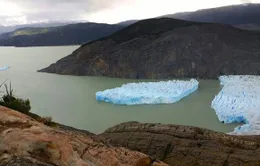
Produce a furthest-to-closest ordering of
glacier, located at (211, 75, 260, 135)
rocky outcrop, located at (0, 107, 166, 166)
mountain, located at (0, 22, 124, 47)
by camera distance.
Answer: mountain, located at (0, 22, 124, 47) → glacier, located at (211, 75, 260, 135) → rocky outcrop, located at (0, 107, 166, 166)

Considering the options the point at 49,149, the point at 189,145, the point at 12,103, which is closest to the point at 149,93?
the point at 12,103

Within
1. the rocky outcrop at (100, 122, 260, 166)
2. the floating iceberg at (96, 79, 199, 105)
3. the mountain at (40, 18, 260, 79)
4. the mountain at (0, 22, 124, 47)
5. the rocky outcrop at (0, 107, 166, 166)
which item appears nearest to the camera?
the rocky outcrop at (0, 107, 166, 166)

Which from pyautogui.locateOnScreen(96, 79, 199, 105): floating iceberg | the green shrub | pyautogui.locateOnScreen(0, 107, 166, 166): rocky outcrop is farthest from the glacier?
pyautogui.locateOnScreen(0, 107, 166, 166): rocky outcrop

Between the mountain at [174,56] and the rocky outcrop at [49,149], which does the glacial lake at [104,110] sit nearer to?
the mountain at [174,56]

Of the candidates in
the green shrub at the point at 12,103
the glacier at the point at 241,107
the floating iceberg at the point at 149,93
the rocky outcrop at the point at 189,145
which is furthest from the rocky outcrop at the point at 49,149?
the floating iceberg at the point at 149,93

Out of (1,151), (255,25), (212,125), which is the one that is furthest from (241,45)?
(255,25)

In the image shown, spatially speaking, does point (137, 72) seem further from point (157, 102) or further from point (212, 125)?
point (212, 125)

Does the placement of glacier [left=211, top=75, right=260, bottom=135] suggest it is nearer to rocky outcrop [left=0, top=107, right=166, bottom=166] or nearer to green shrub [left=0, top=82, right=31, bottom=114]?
green shrub [left=0, top=82, right=31, bottom=114]
